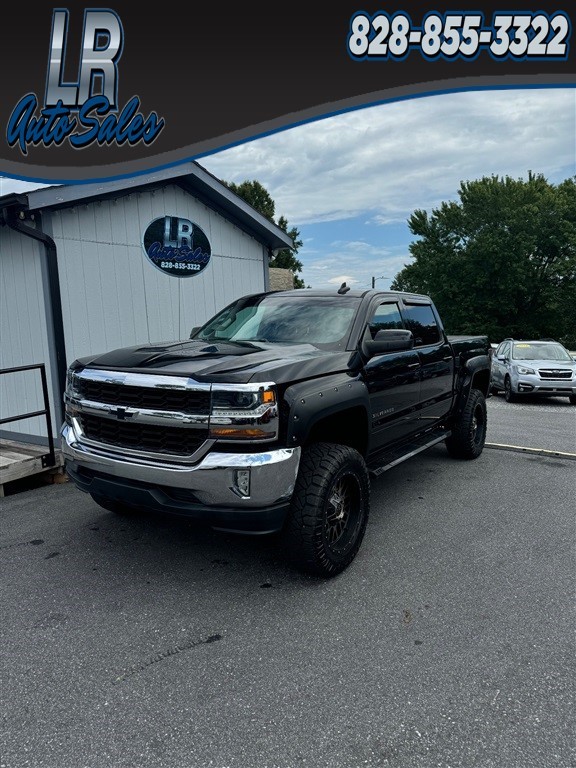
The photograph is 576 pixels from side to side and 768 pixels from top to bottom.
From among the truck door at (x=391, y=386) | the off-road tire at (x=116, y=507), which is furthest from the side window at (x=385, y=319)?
the off-road tire at (x=116, y=507)

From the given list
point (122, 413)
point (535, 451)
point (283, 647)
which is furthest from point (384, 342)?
point (535, 451)

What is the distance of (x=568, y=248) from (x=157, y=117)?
34.0 meters

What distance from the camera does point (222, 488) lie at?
3.10m

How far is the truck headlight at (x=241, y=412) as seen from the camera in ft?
10.2

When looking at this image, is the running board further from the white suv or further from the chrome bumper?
the white suv

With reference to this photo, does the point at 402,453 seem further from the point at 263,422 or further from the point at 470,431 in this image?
the point at 263,422

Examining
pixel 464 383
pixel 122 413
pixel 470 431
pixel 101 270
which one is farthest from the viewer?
pixel 101 270

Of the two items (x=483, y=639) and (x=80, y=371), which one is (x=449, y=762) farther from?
(x=80, y=371)

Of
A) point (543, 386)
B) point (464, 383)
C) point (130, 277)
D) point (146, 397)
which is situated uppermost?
point (130, 277)

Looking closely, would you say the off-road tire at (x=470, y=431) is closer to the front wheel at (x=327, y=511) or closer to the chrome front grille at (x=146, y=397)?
the front wheel at (x=327, y=511)

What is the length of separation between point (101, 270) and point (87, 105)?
96.8 inches

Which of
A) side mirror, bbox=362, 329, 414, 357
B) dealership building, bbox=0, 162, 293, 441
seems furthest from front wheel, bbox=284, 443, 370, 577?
dealership building, bbox=0, 162, 293, 441

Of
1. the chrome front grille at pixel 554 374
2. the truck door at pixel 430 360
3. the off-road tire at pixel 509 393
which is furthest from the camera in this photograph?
the off-road tire at pixel 509 393

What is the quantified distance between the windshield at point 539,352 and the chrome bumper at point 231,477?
11.5m
